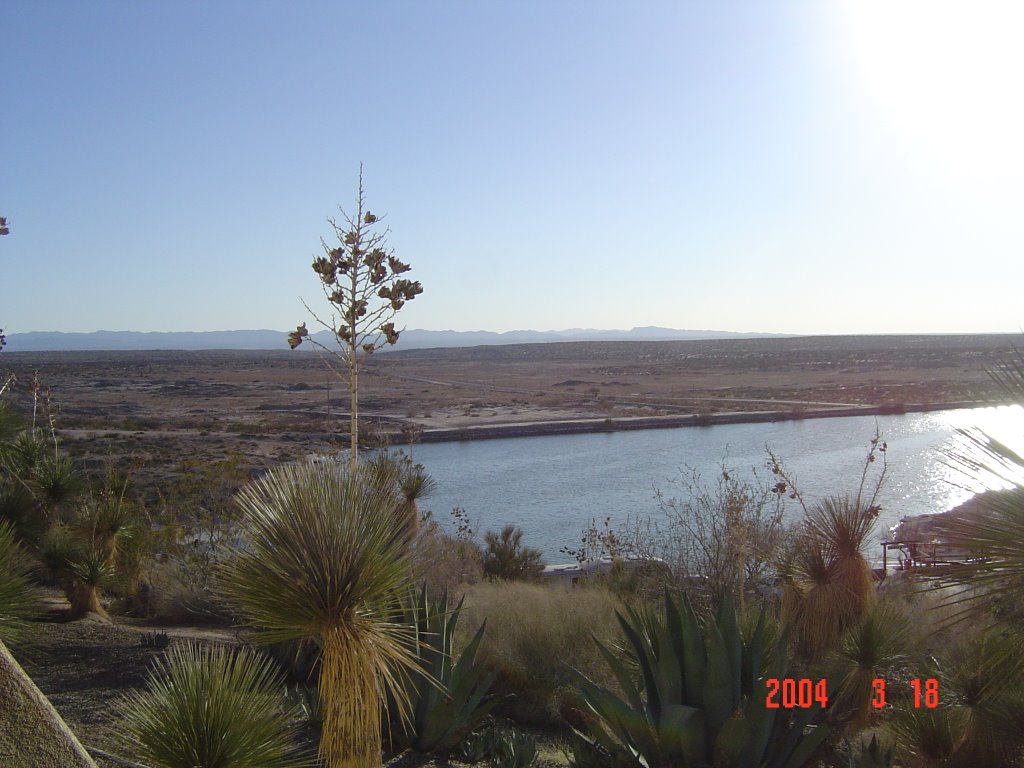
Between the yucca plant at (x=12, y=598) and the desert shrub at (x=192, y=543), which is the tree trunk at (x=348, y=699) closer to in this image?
the yucca plant at (x=12, y=598)

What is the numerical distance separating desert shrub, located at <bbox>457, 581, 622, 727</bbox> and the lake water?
21.2 feet

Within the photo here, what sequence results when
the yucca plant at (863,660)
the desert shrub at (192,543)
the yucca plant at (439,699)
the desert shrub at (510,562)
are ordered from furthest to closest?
the desert shrub at (510,562)
the desert shrub at (192,543)
the yucca plant at (863,660)
the yucca plant at (439,699)

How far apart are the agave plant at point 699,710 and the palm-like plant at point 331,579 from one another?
1110 millimetres

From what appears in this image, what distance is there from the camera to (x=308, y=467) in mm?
3605

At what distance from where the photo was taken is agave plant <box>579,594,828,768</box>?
146 inches

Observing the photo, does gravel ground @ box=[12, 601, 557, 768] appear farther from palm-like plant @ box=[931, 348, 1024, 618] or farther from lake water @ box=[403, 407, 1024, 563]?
lake water @ box=[403, 407, 1024, 563]

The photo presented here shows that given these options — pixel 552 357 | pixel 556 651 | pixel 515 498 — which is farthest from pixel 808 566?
pixel 552 357

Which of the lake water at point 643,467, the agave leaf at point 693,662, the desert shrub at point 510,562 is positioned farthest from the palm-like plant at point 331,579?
the lake water at point 643,467

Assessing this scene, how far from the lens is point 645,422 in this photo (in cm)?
3816

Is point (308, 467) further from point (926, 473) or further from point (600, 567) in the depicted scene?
point (926, 473)

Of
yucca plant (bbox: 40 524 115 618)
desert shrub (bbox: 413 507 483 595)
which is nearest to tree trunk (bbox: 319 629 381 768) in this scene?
desert shrub (bbox: 413 507 483 595)

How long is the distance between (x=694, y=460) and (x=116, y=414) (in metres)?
32.0
